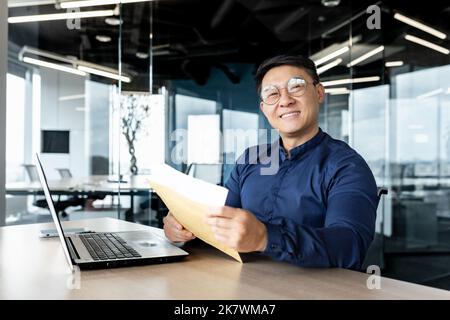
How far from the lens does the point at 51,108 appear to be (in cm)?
554

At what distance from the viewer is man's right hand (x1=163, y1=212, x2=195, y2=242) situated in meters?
1.29

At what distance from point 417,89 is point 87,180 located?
4.04 metres

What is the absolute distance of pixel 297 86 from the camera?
1446mm

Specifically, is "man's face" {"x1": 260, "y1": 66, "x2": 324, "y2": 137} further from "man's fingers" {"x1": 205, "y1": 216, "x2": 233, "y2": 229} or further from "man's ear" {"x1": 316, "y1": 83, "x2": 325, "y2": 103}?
"man's fingers" {"x1": 205, "y1": 216, "x2": 233, "y2": 229}

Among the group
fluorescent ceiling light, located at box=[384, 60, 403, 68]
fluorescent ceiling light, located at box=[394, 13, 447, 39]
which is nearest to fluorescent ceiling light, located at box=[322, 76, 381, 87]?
fluorescent ceiling light, located at box=[384, 60, 403, 68]

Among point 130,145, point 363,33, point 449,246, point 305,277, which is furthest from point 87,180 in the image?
point 305,277

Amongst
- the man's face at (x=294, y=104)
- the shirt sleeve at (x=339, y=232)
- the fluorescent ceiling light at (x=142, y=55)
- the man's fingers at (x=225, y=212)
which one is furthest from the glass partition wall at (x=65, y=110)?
the man's fingers at (x=225, y=212)

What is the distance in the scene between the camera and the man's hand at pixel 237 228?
90 cm

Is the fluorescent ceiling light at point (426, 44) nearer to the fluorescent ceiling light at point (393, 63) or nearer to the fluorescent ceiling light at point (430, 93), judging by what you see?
the fluorescent ceiling light at point (393, 63)

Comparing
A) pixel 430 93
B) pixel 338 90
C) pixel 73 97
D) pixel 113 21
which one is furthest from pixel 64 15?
pixel 430 93

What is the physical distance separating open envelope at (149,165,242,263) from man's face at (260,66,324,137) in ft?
1.71

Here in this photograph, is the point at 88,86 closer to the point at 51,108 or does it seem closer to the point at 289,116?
the point at 51,108

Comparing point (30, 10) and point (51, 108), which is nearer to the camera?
point (30, 10)

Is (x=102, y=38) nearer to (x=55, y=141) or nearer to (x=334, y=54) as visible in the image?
(x=55, y=141)
